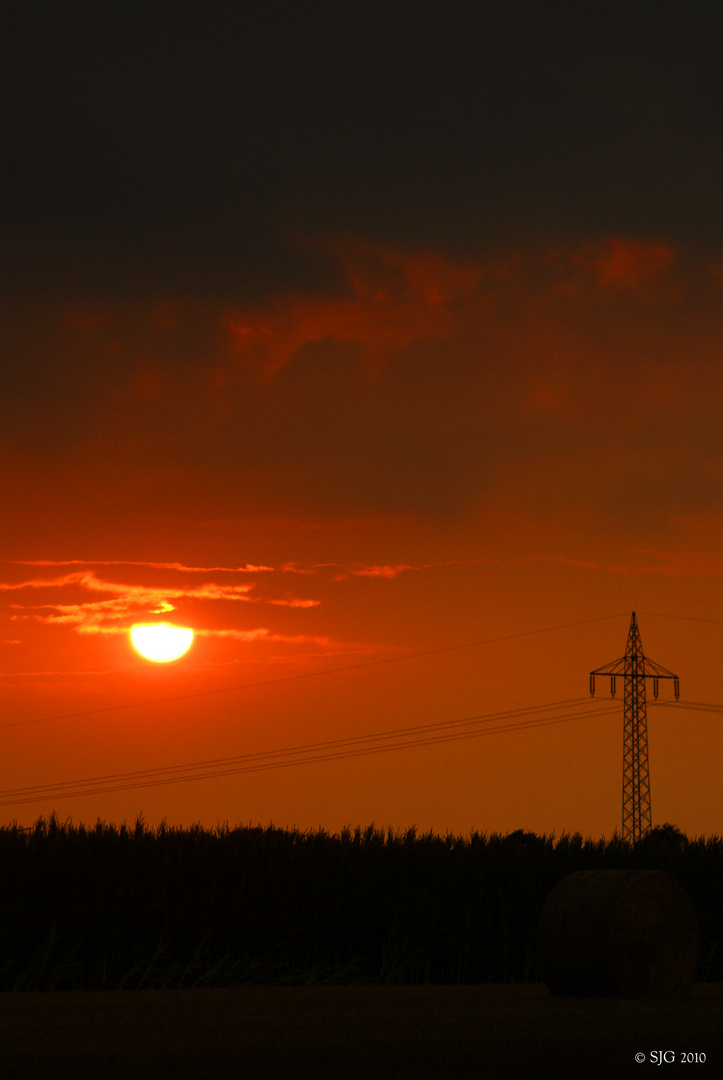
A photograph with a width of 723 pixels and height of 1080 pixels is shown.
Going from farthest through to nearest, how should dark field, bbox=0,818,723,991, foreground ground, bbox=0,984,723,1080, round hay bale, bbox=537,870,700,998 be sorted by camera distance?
dark field, bbox=0,818,723,991, round hay bale, bbox=537,870,700,998, foreground ground, bbox=0,984,723,1080

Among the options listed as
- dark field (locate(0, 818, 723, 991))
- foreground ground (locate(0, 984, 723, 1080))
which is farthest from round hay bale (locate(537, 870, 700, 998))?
dark field (locate(0, 818, 723, 991))

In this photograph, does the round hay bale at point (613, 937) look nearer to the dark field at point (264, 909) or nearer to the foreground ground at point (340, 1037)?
the foreground ground at point (340, 1037)

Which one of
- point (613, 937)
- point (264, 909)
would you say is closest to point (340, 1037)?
point (613, 937)

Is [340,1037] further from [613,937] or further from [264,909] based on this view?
[264,909]

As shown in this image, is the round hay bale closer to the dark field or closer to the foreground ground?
the foreground ground

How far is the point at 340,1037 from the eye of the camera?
14609mm

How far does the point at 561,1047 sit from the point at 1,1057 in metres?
5.73

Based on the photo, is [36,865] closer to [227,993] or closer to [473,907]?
[227,993]

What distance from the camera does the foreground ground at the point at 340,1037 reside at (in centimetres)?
1296

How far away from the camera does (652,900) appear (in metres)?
21.5

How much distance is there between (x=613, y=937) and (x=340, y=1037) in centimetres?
721

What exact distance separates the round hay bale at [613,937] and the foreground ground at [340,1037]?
1.31 metres

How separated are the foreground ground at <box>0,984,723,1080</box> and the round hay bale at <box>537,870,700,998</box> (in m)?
1.31

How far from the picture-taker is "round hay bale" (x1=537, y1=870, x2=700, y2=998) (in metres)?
20.7
